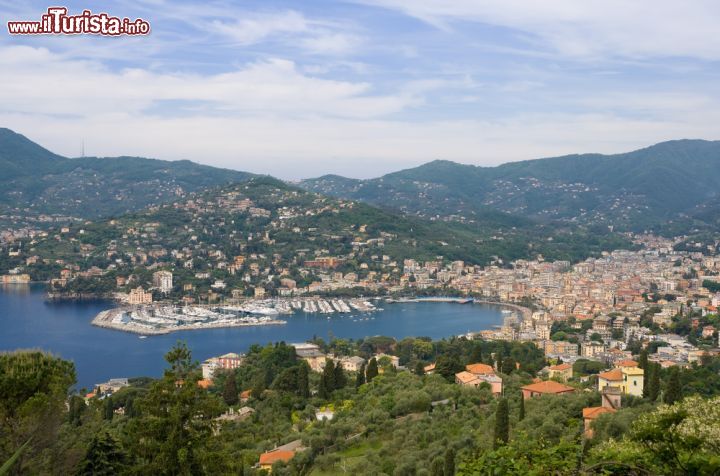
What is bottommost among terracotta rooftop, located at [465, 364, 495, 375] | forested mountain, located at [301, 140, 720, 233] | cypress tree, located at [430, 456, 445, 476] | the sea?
the sea

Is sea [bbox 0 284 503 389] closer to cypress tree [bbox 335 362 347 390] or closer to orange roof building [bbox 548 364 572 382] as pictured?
orange roof building [bbox 548 364 572 382]

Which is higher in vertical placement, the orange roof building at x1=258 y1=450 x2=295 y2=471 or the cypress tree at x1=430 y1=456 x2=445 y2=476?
the cypress tree at x1=430 y1=456 x2=445 y2=476

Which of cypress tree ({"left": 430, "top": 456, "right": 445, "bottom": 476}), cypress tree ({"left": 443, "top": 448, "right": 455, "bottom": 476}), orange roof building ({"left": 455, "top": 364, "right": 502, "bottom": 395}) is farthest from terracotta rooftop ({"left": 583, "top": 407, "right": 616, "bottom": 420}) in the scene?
orange roof building ({"left": 455, "top": 364, "right": 502, "bottom": 395})

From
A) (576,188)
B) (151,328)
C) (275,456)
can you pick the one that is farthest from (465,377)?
(576,188)

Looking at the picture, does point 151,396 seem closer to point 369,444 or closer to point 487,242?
point 369,444

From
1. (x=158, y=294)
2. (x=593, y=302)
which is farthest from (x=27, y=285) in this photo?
(x=593, y=302)

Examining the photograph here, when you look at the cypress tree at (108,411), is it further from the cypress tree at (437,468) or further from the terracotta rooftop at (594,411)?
the terracotta rooftop at (594,411)

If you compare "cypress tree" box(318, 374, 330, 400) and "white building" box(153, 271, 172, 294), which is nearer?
"cypress tree" box(318, 374, 330, 400)

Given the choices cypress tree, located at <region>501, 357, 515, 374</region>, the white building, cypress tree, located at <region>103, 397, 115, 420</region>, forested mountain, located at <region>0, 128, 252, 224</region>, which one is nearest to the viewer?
cypress tree, located at <region>103, 397, 115, 420</region>
